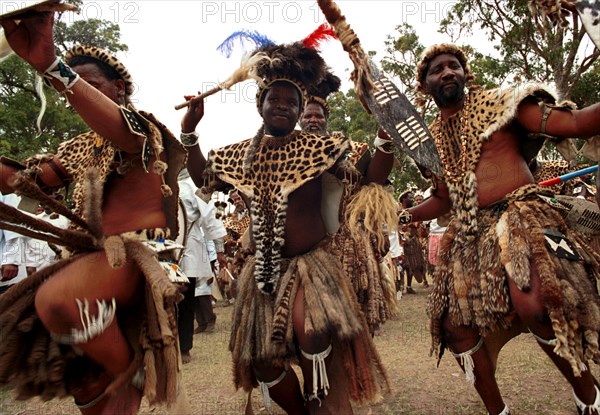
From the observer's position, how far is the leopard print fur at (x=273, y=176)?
9.64 ft

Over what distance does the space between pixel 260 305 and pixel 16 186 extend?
150 centimetres

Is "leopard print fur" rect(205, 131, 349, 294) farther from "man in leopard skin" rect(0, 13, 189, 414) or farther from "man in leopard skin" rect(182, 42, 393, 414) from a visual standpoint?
"man in leopard skin" rect(0, 13, 189, 414)

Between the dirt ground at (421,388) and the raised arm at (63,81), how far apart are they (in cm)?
259

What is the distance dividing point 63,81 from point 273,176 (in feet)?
4.60

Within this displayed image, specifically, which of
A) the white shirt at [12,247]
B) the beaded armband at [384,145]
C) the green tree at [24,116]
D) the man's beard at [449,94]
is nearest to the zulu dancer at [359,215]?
the beaded armband at [384,145]

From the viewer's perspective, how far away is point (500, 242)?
2.76m

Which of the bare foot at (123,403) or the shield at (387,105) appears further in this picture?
the shield at (387,105)

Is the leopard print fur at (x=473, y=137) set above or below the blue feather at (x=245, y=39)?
below

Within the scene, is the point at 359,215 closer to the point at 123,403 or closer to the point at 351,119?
the point at 123,403

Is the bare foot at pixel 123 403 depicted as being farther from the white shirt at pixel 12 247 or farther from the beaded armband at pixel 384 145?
the white shirt at pixel 12 247

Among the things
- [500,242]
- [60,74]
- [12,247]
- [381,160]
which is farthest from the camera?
[12,247]

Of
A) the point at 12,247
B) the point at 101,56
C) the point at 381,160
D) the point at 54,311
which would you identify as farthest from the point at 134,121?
the point at 12,247

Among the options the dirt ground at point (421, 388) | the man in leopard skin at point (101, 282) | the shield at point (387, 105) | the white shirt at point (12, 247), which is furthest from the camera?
the white shirt at point (12, 247)

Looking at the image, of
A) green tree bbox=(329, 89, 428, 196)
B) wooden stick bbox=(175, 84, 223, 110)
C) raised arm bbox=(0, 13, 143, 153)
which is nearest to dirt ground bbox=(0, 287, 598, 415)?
wooden stick bbox=(175, 84, 223, 110)
